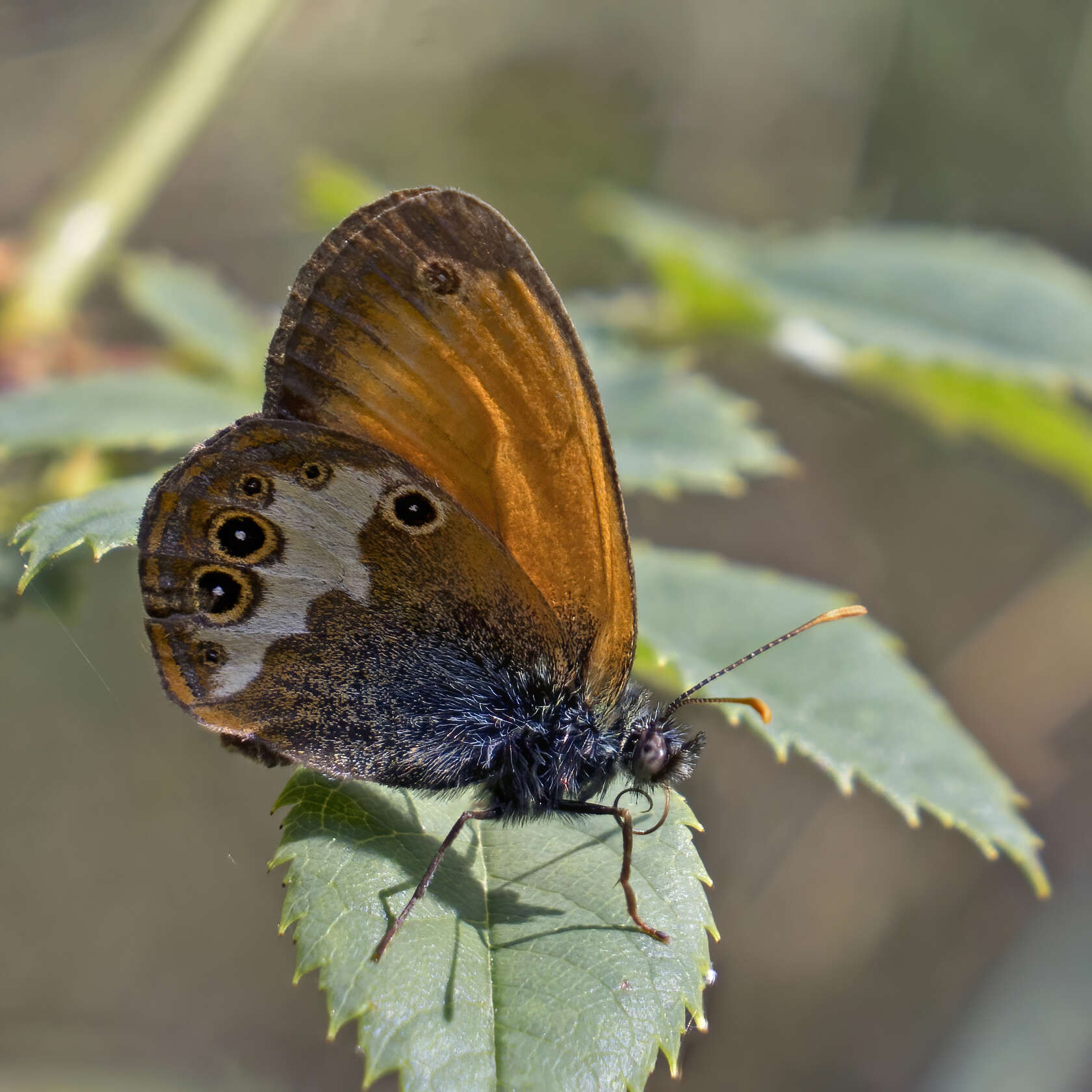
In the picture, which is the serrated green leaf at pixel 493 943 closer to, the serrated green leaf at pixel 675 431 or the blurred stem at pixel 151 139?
the serrated green leaf at pixel 675 431

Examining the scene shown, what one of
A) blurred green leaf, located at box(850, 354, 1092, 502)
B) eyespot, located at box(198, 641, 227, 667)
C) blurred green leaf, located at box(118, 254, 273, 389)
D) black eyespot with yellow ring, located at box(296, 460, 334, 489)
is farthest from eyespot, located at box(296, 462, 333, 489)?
blurred green leaf, located at box(850, 354, 1092, 502)

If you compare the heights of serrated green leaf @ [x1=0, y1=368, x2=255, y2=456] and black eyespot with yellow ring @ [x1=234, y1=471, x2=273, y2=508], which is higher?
black eyespot with yellow ring @ [x1=234, y1=471, x2=273, y2=508]

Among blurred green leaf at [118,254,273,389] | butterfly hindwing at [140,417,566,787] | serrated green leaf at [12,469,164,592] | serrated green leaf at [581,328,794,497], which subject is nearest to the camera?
serrated green leaf at [12,469,164,592]

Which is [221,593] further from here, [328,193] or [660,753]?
[328,193]

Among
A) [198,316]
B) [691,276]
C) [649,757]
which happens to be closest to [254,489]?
[649,757]

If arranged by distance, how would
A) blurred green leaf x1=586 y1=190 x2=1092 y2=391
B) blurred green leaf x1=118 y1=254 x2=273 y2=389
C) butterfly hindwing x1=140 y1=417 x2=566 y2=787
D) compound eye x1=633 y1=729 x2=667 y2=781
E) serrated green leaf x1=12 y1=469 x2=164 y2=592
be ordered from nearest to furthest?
serrated green leaf x1=12 y1=469 x2=164 y2=592
butterfly hindwing x1=140 y1=417 x2=566 y2=787
compound eye x1=633 y1=729 x2=667 y2=781
blurred green leaf x1=118 y1=254 x2=273 y2=389
blurred green leaf x1=586 y1=190 x2=1092 y2=391

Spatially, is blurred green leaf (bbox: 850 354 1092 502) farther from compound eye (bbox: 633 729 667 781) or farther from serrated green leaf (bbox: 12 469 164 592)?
serrated green leaf (bbox: 12 469 164 592)

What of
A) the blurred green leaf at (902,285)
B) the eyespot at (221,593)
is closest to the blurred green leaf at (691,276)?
the blurred green leaf at (902,285)
